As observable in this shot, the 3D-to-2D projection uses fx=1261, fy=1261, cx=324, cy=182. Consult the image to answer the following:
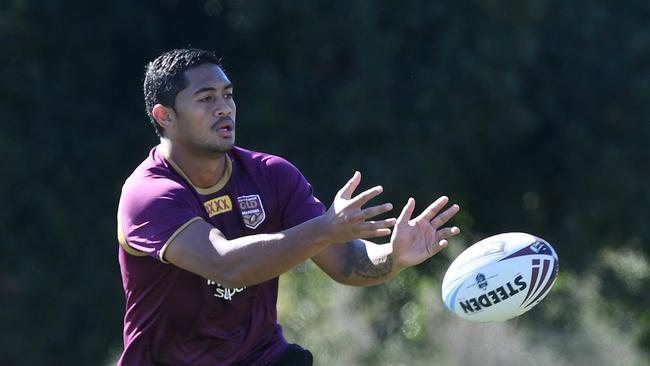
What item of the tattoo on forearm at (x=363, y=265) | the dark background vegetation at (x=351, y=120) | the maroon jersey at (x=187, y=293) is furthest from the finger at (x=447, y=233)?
the dark background vegetation at (x=351, y=120)

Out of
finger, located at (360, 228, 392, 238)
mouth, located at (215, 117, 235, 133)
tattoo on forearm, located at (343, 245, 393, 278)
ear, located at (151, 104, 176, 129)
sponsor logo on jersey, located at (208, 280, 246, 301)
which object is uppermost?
ear, located at (151, 104, 176, 129)

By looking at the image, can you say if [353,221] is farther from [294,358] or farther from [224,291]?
[294,358]

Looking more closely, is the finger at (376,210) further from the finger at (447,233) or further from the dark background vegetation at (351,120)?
the dark background vegetation at (351,120)

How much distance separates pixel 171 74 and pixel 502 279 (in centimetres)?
181

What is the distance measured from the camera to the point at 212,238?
528cm

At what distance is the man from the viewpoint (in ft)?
17.3

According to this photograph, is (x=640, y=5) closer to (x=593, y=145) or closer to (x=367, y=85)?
(x=593, y=145)

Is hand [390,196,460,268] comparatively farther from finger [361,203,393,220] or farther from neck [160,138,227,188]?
neck [160,138,227,188]

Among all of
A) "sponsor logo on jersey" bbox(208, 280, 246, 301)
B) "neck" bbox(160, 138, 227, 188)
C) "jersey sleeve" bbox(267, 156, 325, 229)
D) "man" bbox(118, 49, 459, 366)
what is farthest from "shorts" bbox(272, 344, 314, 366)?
"neck" bbox(160, 138, 227, 188)

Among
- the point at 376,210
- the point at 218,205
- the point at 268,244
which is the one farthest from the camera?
the point at 218,205

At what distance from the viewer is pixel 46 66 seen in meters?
14.7

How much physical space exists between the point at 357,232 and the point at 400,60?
374 inches

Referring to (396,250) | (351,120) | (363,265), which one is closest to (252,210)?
(363,265)

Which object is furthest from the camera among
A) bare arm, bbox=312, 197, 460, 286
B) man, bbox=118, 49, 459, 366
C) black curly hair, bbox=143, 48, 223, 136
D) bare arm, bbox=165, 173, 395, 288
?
black curly hair, bbox=143, 48, 223, 136
